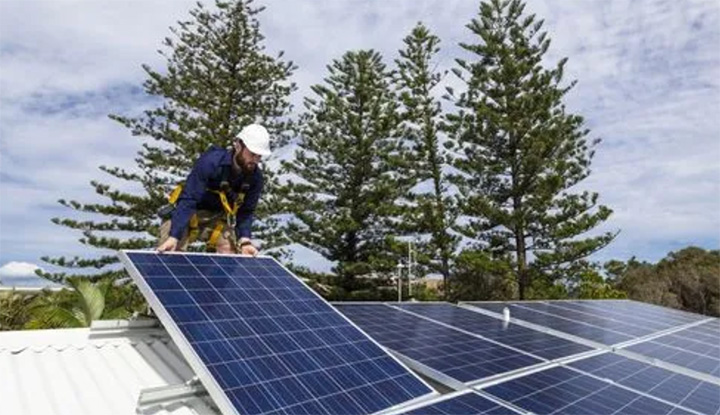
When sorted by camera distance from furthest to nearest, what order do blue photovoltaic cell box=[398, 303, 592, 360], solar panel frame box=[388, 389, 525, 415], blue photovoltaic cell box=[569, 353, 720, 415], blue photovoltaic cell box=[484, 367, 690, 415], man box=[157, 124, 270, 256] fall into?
blue photovoltaic cell box=[398, 303, 592, 360]
blue photovoltaic cell box=[569, 353, 720, 415]
man box=[157, 124, 270, 256]
blue photovoltaic cell box=[484, 367, 690, 415]
solar panel frame box=[388, 389, 525, 415]

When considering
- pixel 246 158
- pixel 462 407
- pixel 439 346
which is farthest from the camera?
pixel 439 346

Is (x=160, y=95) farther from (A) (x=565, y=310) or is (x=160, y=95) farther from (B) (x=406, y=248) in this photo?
(A) (x=565, y=310)

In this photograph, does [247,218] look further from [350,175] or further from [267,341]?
[350,175]

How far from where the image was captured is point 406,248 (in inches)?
1005

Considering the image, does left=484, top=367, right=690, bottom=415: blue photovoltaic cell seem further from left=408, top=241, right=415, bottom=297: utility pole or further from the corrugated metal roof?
left=408, top=241, right=415, bottom=297: utility pole

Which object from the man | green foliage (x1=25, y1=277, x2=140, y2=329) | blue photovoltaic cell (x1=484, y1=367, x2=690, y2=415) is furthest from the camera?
green foliage (x1=25, y1=277, x2=140, y2=329)

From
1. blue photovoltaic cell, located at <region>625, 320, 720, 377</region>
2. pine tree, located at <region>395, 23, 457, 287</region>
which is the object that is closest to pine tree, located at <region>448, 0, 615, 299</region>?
pine tree, located at <region>395, 23, 457, 287</region>

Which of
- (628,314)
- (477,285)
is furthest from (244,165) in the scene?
(477,285)

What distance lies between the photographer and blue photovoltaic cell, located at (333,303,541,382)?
15.3 feet

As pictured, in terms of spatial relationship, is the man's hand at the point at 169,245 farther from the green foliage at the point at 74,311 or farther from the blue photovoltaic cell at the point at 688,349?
the green foliage at the point at 74,311

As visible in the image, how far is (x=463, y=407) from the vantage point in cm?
373

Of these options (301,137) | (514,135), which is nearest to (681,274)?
(514,135)

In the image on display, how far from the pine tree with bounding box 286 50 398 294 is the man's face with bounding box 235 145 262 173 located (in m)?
20.2

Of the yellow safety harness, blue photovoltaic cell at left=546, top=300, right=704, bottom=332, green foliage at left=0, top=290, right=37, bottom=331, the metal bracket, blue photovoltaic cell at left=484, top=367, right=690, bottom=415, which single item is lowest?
green foliage at left=0, top=290, right=37, bottom=331
